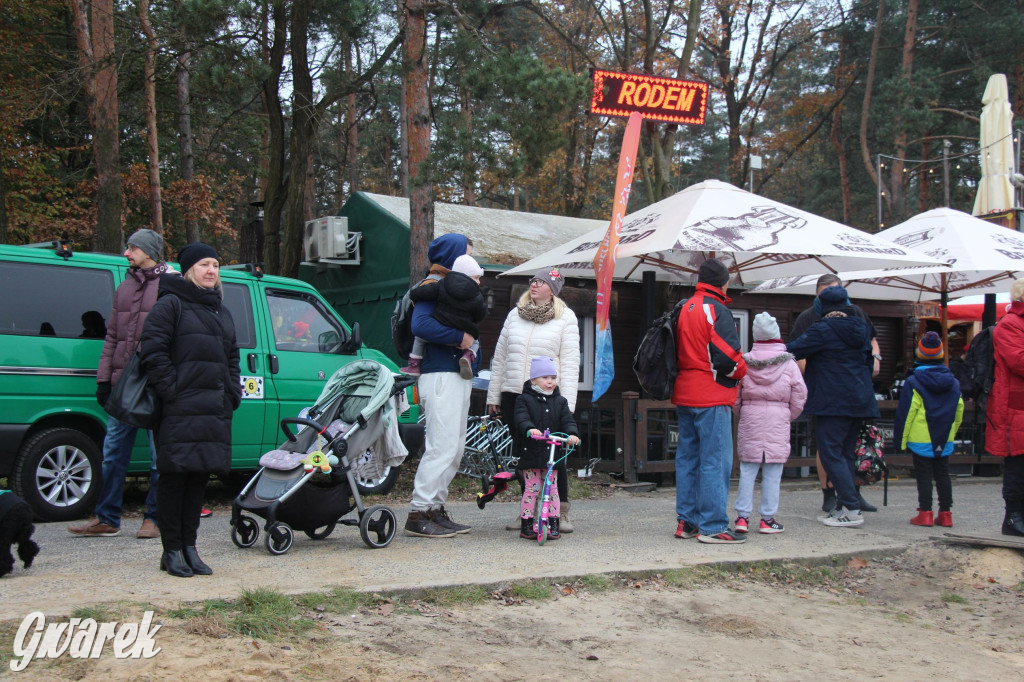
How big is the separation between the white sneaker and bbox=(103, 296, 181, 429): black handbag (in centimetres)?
561

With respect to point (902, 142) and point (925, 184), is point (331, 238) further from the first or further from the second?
point (925, 184)

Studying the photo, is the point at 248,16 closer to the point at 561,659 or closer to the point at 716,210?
the point at 716,210

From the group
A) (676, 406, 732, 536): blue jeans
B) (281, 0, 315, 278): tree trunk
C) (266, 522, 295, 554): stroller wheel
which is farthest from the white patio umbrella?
(266, 522, 295, 554): stroller wheel

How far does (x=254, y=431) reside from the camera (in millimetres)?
8258

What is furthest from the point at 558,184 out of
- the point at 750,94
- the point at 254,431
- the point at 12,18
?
the point at 254,431

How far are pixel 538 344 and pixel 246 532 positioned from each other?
2404mm

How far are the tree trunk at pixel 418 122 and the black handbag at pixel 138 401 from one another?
607 cm

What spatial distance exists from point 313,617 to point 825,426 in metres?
4.92

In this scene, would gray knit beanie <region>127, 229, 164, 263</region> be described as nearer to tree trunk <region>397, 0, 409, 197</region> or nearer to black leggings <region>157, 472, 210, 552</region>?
black leggings <region>157, 472, 210, 552</region>

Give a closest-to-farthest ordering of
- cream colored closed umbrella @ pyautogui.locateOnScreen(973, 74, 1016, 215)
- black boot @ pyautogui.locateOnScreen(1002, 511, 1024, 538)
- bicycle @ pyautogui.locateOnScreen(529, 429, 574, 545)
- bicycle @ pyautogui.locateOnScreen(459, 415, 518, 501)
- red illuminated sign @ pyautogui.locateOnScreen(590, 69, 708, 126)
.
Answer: bicycle @ pyautogui.locateOnScreen(529, 429, 574, 545) < black boot @ pyautogui.locateOnScreen(1002, 511, 1024, 538) < bicycle @ pyautogui.locateOnScreen(459, 415, 518, 501) < red illuminated sign @ pyautogui.locateOnScreen(590, 69, 708, 126) < cream colored closed umbrella @ pyautogui.locateOnScreen(973, 74, 1016, 215)

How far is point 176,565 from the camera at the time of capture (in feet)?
16.4

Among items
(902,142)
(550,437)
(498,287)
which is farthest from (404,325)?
(902,142)

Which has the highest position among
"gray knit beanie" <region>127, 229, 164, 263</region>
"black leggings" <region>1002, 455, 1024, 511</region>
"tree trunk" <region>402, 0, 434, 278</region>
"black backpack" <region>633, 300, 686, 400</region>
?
"tree trunk" <region>402, 0, 434, 278</region>

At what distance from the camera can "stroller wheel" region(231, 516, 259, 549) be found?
588 cm
